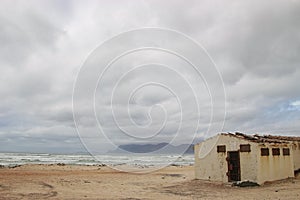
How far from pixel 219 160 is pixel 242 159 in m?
1.79

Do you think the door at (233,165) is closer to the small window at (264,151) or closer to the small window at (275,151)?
the small window at (264,151)

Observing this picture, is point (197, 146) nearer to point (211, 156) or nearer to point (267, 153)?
point (211, 156)

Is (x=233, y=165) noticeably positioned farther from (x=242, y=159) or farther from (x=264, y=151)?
(x=264, y=151)

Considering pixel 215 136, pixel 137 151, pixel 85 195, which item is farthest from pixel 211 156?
pixel 137 151

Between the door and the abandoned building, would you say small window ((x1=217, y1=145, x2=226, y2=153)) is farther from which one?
Result: the door

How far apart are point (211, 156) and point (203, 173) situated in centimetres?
152

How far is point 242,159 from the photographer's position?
22000 millimetres

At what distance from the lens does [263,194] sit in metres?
17.3

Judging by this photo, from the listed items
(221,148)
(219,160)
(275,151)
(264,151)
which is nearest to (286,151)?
(275,151)

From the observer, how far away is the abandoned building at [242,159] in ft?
70.4

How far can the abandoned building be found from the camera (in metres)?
21.5

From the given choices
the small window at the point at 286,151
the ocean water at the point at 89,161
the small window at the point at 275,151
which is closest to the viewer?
the small window at the point at 275,151

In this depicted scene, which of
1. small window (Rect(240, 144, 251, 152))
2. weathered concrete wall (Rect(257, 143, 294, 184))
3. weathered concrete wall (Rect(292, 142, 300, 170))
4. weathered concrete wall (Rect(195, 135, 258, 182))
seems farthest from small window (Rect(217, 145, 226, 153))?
weathered concrete wall (Rect(292, 142, 300, 170))

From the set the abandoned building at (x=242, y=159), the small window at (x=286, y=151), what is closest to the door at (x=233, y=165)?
the abandoned building at (x=242, y=159)
